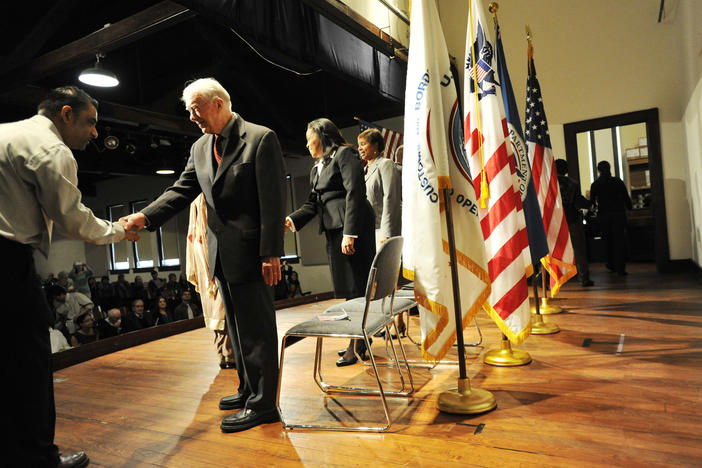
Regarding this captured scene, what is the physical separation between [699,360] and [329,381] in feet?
6.71

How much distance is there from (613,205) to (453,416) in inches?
214

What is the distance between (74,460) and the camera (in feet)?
6.16

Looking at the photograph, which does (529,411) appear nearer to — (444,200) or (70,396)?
(444,200)

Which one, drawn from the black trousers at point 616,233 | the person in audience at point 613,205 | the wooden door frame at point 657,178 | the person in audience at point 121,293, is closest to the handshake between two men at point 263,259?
the person in audience at point 613,205

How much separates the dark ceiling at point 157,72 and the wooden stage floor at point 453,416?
8.69 feet

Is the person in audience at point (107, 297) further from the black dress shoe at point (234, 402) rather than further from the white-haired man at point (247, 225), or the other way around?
the white-haired man at point (247, 225)

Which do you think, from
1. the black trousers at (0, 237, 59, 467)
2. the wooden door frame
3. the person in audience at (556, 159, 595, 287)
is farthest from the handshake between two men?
the wooden door frame

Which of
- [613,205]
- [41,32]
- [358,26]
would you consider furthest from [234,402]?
[613,205]

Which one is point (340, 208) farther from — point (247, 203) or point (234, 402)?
point (234, 402)

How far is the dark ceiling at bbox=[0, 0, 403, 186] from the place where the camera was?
504cm

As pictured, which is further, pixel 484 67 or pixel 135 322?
pixel 135 322

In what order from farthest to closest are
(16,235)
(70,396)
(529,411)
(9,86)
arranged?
(9,86) < (70,396) < (529,411) < (16,235)

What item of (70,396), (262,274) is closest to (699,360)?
(262,274)

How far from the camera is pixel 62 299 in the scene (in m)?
6.82
